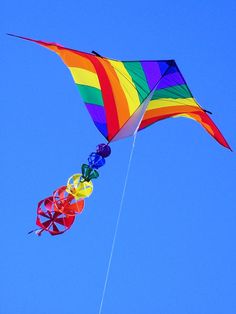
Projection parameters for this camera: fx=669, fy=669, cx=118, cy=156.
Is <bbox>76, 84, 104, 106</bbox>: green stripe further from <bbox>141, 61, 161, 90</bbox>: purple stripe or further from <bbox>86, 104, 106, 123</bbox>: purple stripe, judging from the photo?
<bbox>141, 61, 161, 90</bbox>: purple stripe

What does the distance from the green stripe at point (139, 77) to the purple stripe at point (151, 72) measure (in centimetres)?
6

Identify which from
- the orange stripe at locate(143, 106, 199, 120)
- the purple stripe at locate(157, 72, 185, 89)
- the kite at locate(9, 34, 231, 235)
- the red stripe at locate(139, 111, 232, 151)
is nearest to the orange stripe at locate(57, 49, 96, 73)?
the kite at locate(9, 34, 231, 235)

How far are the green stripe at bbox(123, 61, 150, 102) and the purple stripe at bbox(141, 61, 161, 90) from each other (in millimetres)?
65

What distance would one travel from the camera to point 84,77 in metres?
11.5

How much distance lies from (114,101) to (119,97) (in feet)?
0.48

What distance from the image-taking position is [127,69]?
11.7 meters

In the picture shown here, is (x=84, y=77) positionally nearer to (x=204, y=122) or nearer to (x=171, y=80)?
(x=171, y=80)

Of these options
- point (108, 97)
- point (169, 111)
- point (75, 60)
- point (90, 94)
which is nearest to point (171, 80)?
point (169, 111)

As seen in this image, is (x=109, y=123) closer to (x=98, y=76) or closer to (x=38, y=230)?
(x=98, y=76)

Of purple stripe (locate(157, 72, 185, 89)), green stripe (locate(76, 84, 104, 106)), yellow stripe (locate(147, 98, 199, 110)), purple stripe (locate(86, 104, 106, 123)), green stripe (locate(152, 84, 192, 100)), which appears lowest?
purple stripe (locate(86, 104, 106, 123))

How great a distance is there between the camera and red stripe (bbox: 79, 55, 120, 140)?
11.4m

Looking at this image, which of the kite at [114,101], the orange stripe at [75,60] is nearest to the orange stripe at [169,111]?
the kite at [114,101]

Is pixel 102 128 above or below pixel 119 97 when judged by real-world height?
below

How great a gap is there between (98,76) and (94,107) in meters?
0.60
